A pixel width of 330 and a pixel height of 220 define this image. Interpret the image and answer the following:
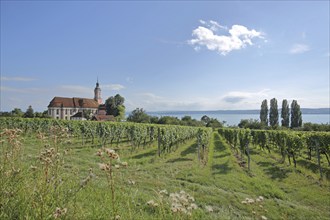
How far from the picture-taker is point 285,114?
66750 mm

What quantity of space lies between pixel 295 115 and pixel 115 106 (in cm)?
5756

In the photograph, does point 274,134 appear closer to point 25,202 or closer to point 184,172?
point 184,172

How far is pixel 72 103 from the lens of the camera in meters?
83.4

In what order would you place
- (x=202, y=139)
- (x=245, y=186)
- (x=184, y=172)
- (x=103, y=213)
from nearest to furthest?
(x=103, y=213), (x=245, y=186), (x=184, y=172), (x=202, y=139)

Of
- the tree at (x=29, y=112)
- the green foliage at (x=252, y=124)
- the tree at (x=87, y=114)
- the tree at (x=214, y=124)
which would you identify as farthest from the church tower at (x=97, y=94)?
the green foliage at (x=252, y=124)

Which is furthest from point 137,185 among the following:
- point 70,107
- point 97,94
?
point 97,94

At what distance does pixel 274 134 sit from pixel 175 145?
9362 millimetres

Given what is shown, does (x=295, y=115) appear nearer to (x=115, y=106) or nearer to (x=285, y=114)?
(x=285, y=114)

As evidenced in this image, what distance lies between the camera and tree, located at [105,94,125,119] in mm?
77819

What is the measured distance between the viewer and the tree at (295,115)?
62.0 meters

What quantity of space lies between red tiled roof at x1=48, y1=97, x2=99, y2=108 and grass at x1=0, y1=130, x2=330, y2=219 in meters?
75.1

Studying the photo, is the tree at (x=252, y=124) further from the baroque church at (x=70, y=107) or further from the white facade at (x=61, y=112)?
the white facade at (x=61, y=112)

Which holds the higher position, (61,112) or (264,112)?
(264,112)

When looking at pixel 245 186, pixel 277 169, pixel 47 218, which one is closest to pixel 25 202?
pixel 47 218
